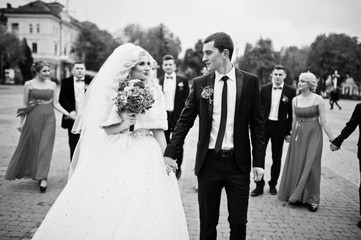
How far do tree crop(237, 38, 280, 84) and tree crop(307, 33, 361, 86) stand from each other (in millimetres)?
14080

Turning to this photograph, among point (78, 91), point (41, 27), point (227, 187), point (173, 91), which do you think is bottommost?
point (227, 187)

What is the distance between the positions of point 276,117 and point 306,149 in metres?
0.86

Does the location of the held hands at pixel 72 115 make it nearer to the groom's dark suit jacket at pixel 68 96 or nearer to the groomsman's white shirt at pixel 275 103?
the groom's dark suit jacket at pixel 68 96

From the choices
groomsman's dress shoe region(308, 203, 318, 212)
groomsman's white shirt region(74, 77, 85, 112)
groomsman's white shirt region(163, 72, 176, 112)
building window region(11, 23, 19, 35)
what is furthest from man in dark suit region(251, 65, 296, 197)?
building window region(11, 23, 19, 35)

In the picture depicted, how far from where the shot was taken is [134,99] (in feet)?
11.4

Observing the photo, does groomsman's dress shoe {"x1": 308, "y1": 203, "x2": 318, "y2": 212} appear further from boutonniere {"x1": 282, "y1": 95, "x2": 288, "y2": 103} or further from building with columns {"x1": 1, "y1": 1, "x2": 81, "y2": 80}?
building with columns {"x1": 1, "y1": 1, "x2": 81, "y2": 80}

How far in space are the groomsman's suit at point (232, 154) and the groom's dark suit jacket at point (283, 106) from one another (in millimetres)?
3055

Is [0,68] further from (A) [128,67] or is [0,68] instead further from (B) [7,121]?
(A) [128,67]

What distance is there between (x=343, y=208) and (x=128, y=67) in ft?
15.0

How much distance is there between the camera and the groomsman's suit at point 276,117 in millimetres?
6199

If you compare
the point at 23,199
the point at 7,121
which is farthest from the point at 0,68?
the point at 23,199

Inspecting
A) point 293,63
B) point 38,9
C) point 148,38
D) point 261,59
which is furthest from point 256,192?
point 148,38

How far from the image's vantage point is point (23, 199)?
550cm

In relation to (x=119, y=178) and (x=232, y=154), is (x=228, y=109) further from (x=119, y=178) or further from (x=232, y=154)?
(x=119, y=178)
